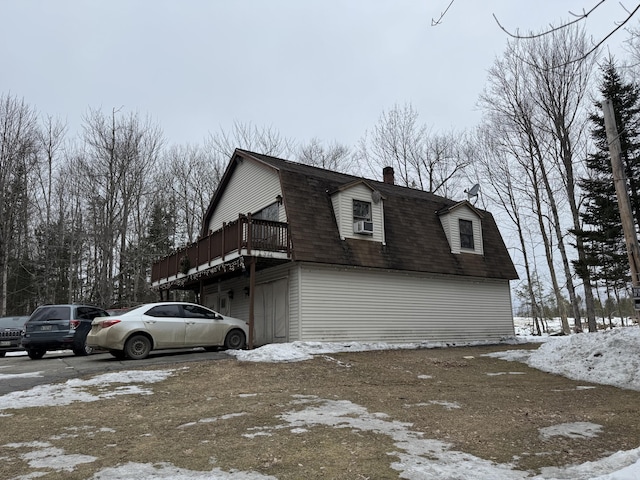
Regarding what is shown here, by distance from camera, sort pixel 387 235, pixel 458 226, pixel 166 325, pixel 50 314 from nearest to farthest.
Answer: pixel 166 325 < pixel 50 314 < pixel 387 235 < pixel 458 226

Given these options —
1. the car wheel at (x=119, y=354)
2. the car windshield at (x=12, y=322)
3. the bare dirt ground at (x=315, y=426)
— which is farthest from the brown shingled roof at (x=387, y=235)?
the car windshield at (x=12, y=322)

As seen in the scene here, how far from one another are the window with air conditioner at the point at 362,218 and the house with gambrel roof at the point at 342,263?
1.4 inches

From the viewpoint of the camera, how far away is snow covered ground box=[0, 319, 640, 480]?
147 inches

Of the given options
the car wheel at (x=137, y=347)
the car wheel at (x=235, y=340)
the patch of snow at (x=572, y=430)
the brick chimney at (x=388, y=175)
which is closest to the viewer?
the patch of snow at (x=572, y=430)

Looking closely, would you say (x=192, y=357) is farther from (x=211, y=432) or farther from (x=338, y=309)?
(x=211, y=432)

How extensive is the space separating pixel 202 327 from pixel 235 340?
1270 millimetres

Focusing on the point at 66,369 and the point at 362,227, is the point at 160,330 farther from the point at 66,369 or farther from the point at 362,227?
the point at 362,227

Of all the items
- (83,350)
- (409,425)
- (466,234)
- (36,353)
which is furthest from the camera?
(466,234)

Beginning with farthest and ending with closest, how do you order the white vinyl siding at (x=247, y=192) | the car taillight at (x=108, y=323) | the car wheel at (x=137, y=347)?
the white vinyl siding at (x=247, y=192) → the car wheel at (x=137, y=347) → the car taillight at (x=108, y=323)

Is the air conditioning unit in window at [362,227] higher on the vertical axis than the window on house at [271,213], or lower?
lower

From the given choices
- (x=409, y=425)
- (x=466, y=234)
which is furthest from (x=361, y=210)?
(x=409, y=425)

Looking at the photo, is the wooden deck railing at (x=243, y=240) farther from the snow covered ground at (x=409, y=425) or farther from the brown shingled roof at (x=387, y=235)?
the snow covered ground at (x=409, y=425)

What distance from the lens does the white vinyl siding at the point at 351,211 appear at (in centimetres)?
1561

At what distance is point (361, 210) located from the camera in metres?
16.2
